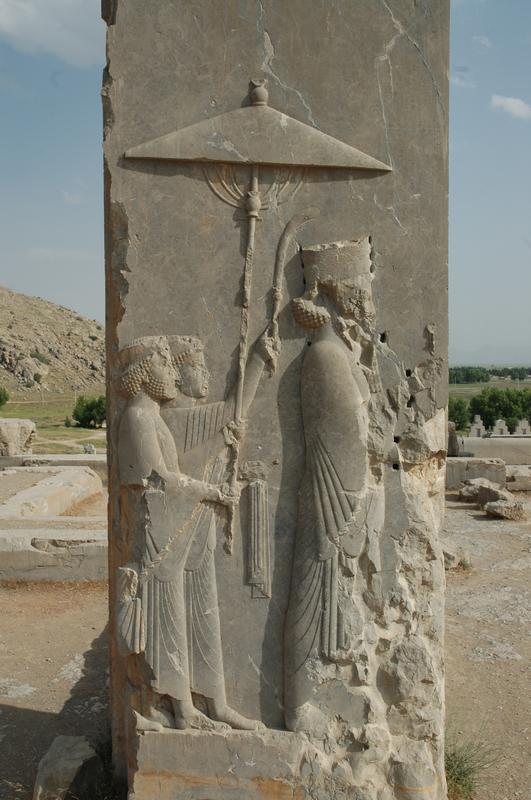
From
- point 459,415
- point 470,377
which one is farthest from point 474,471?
point 470,377

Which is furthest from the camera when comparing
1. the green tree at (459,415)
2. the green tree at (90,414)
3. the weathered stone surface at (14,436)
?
the green tree at (459,415)

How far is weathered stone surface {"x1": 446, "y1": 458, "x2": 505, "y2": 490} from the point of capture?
41.9 ft

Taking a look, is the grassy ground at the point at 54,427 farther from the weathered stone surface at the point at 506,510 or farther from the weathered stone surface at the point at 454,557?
the weathered stone surface at the point at 454,557

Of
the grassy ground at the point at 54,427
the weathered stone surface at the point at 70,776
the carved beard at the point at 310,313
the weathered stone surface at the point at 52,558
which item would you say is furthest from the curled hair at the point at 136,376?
the grassy ground at the point at 54,427

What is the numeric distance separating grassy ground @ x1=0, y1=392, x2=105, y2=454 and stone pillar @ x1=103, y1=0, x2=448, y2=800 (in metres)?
15.9

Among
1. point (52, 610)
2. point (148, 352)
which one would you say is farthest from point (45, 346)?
point (148, 352)

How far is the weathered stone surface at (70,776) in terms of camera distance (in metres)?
3.68

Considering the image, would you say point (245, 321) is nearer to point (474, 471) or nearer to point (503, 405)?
point (474, 471)

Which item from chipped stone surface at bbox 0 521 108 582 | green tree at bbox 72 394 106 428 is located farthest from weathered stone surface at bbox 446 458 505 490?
green tree at bbox 72 394 106 428

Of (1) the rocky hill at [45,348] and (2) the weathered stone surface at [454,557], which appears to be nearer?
(2) the weathered stone surface at [454,557]

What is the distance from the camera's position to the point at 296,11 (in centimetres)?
332

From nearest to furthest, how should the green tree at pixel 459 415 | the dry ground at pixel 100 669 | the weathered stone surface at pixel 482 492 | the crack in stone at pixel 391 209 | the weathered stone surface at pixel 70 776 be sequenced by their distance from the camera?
the crack in stone at pixel 391 209 → the weathered stone surface at pixel 70 776 → the dry ground at pixel 100 669 → the weathered stone surface at pixel 482 492 → the green tree at pixel 459 415

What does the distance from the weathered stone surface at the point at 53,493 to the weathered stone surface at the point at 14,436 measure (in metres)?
2.44

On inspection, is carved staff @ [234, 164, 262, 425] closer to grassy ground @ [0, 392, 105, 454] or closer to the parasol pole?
the parasol pole
